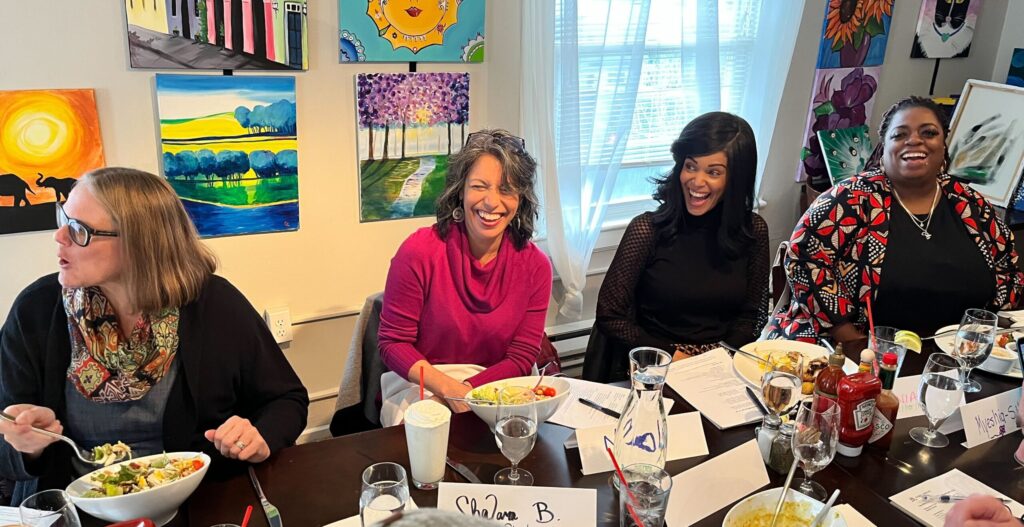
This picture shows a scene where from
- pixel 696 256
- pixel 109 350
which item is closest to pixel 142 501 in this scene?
pixel 109 350

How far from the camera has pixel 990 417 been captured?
4.91 ft

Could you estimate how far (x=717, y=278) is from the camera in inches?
88.2

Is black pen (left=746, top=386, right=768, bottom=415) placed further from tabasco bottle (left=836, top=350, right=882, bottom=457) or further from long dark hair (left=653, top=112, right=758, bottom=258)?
long dark hair (left=653, top=112, right=758, bottom=258)

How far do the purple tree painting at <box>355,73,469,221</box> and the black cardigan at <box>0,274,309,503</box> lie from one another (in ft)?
3.41

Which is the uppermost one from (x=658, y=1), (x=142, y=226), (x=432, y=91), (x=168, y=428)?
(x=658, y=1)

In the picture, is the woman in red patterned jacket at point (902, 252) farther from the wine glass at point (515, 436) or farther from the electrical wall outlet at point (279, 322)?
the electrical wall outlet at point (279, 322)

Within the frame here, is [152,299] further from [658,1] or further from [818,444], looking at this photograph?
[658,1]

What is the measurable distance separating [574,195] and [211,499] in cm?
197

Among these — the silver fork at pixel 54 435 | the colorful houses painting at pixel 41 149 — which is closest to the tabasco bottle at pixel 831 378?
the silver fork at pixel 54 435

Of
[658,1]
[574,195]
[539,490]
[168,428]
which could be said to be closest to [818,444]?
[539,490]

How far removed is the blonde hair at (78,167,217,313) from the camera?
55.7 inches

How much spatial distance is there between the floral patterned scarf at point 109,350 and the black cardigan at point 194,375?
3 cm

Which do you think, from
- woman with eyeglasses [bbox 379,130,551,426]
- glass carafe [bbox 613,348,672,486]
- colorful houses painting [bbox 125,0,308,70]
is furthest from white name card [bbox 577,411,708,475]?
colorful houses painting [bbox 125,0,308,70]

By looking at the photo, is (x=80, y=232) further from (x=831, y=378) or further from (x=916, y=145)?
(x=916, y=145)
